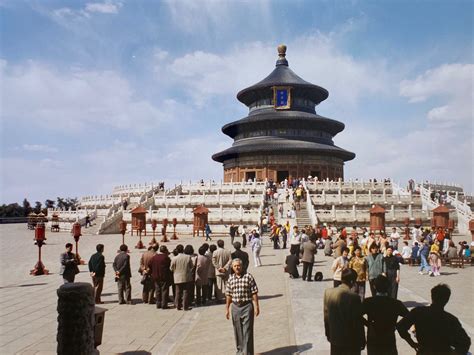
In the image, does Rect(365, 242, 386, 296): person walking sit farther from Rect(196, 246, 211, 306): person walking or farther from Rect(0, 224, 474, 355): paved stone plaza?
Rect(196, 246, 211, 306): person walking

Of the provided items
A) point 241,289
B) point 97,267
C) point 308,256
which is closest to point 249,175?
point 308,256

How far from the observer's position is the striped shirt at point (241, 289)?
20.7ft

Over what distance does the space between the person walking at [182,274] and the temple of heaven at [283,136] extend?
39.8 m

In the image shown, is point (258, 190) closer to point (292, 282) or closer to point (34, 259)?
point (34, 259)

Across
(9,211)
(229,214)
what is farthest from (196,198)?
(9,211)

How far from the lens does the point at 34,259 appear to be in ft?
63.5

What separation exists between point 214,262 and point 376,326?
20.7ft

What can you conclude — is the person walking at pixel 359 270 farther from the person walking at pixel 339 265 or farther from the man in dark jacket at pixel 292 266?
the man in dark jacket at pixel 292 266

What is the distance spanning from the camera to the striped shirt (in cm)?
631

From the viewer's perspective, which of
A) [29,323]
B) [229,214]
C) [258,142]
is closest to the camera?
[29,323]

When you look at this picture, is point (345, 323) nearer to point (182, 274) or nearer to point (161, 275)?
point (182, 274)

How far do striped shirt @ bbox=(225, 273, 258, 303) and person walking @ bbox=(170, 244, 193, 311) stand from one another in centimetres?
365

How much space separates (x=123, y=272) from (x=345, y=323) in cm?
717

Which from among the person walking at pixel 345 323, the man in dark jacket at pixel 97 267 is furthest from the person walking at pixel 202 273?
the person walking at pixel 345 323
